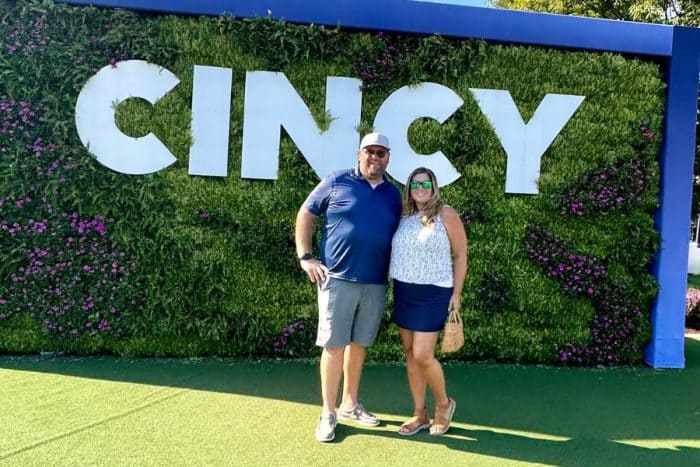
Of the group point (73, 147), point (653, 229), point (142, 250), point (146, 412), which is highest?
point (73, 147)

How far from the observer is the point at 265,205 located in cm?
445

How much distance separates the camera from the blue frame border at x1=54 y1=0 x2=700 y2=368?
445 cm

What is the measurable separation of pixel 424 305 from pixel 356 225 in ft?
1.89

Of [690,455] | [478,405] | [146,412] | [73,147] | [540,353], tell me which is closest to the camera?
[690,455]

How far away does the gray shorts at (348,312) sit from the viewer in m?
3.03

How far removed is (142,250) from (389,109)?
7.59 feet

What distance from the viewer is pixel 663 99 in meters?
4.72

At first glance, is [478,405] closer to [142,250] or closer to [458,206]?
[458,206]

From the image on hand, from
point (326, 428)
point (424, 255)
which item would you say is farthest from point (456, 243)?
point (326, 428)

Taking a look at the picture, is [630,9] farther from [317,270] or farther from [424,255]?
[317,270]

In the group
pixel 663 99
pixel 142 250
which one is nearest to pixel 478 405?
pixel 142 250

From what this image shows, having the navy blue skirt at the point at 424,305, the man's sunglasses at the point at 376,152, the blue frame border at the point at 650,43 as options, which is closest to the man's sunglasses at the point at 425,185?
the man's sunglasses at the point at 376,152

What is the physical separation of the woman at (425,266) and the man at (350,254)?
0.11 metres

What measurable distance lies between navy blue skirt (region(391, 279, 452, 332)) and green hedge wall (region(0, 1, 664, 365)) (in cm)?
162
